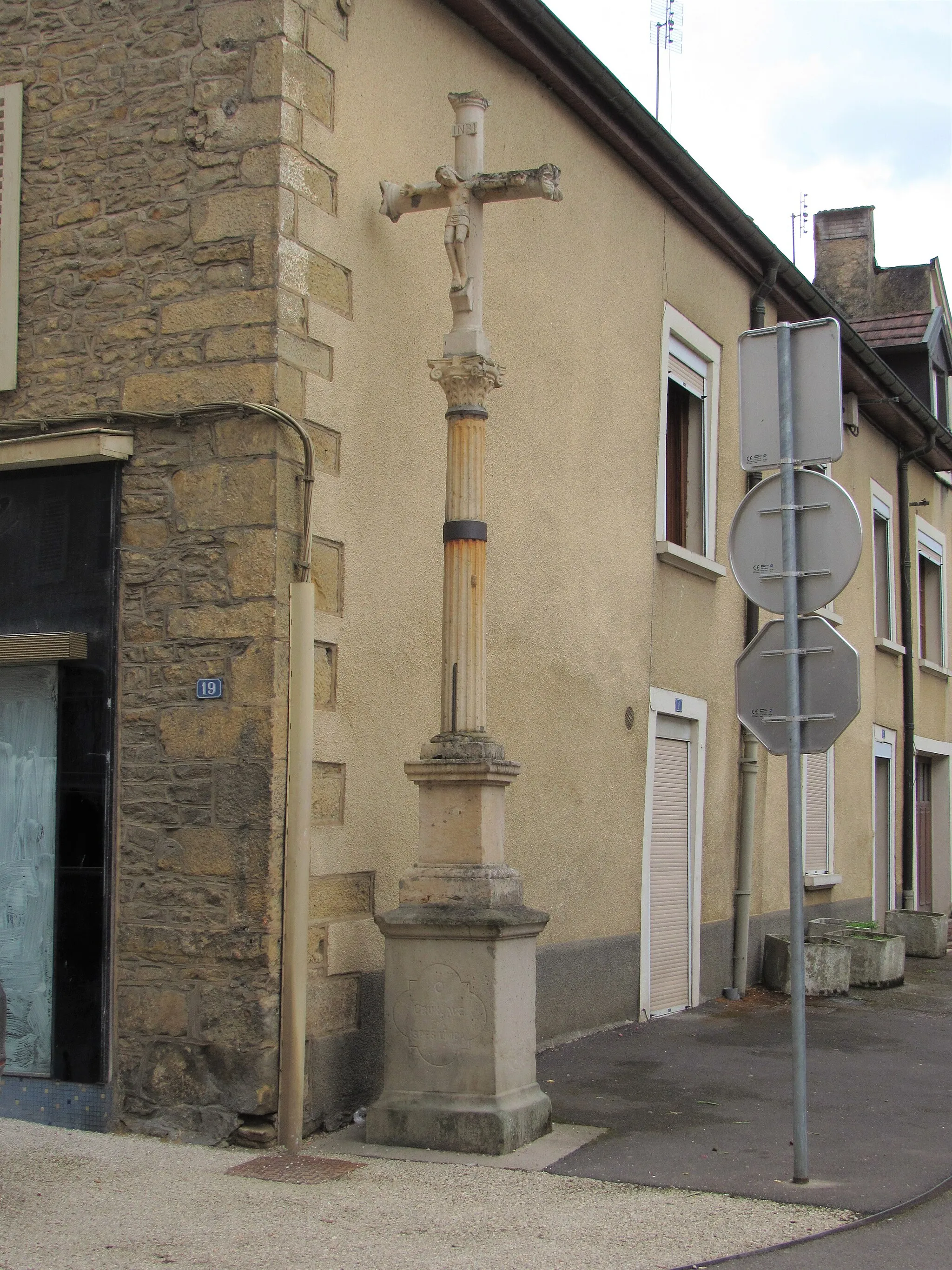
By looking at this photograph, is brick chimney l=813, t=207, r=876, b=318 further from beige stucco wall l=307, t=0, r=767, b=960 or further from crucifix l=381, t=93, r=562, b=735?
crucifix l=381, t=93, r=562, b=735

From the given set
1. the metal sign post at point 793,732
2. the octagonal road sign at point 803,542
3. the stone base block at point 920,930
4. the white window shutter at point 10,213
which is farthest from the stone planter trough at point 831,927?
the white window shutter at point 10,213

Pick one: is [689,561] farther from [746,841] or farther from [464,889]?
[464,889]

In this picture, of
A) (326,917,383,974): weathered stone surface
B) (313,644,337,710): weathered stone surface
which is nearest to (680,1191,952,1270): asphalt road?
(326,917,383,974): weathered stone surface

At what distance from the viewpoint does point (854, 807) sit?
51.2 ft

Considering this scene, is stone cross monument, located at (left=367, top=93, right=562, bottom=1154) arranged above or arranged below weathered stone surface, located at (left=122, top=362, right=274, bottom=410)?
below

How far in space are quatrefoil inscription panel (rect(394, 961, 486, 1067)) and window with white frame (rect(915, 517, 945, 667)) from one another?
46.3 feet

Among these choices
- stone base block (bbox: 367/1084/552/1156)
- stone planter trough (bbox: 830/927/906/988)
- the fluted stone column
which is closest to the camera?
stone base block (bbox: 367/1084/552/1156)

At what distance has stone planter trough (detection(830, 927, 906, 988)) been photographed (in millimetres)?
12398

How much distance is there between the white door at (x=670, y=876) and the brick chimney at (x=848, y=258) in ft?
38.0

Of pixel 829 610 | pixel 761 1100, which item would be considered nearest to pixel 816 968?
pixel 829 610

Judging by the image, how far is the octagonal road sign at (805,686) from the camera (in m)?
5.73

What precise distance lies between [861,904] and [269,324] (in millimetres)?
11056

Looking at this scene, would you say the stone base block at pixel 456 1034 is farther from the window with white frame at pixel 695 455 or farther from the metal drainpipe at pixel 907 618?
the metal drainpipe at pixel 907 618

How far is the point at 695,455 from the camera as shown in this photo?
1177cm
